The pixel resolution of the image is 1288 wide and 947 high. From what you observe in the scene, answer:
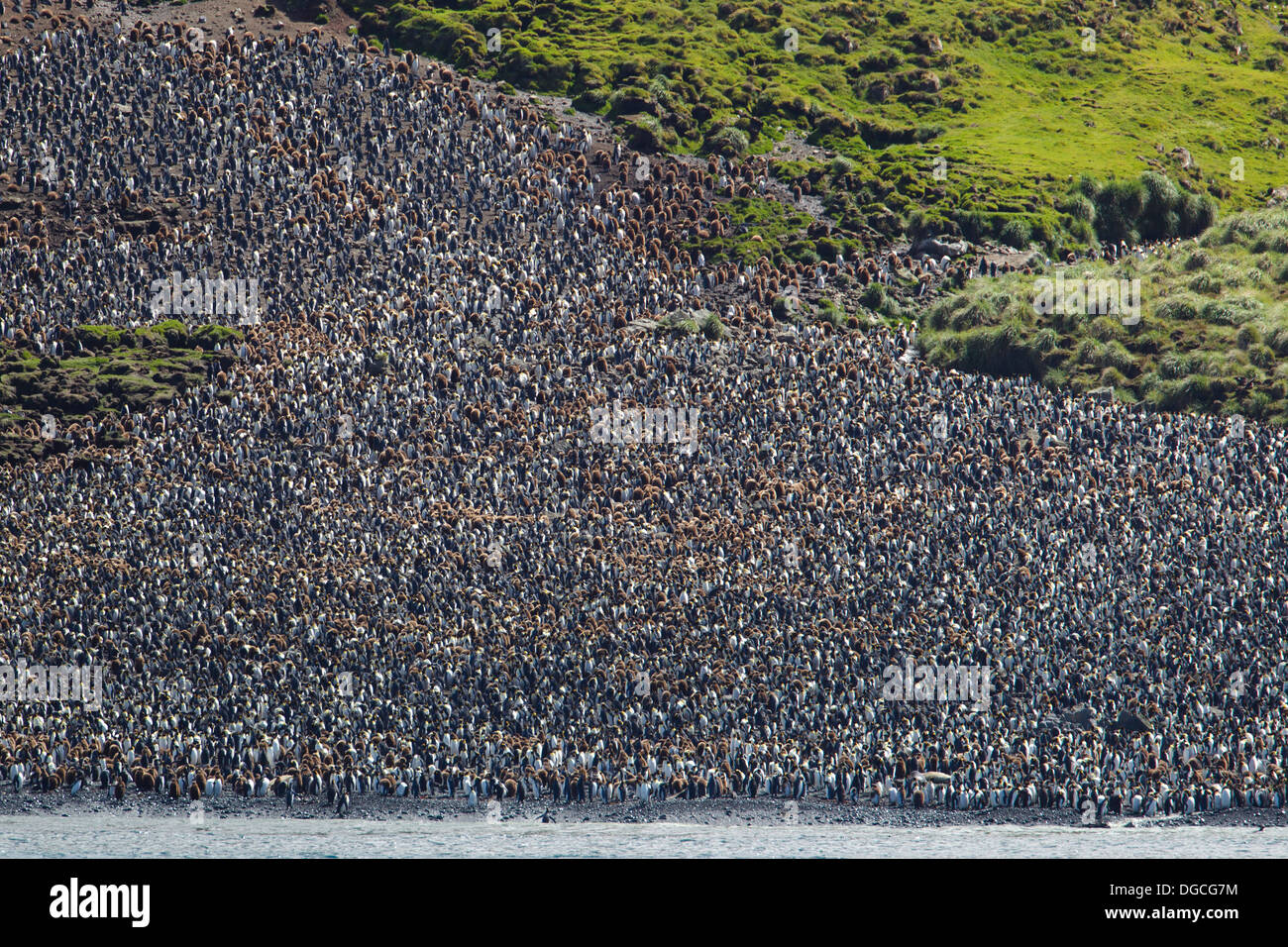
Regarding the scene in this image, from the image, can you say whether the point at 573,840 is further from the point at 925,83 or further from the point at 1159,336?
the point at 925,83

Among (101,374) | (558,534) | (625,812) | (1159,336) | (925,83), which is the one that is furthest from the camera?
(925,83)

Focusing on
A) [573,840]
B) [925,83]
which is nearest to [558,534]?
[573,840]

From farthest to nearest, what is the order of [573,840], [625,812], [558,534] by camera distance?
[558,534] < [625,812] < [573,840]

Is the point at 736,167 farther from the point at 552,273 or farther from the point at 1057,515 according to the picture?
the point at 1057,515

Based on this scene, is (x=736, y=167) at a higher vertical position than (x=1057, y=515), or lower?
higher

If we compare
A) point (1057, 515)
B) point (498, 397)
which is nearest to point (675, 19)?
point (498, 397)

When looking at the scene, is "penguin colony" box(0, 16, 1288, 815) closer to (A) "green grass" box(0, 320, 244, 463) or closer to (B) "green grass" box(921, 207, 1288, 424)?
(A) "green grass" box(0, 320, 244, 463)

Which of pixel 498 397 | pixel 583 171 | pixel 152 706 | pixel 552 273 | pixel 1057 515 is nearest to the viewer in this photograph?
pixel 152 706
